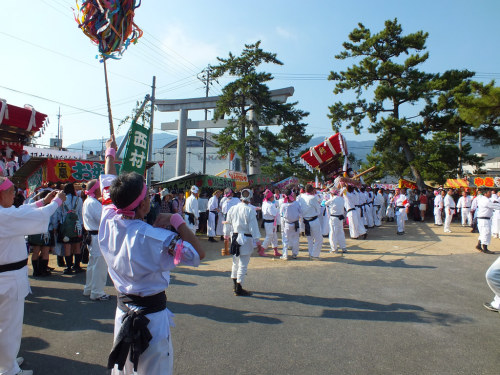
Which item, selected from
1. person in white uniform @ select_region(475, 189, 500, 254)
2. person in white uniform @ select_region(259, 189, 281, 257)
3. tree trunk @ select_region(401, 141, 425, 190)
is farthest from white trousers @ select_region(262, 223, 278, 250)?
tree trunk @ select_region(401, 141, 425, 190)

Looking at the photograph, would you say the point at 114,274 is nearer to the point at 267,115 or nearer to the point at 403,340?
the point at 403,340

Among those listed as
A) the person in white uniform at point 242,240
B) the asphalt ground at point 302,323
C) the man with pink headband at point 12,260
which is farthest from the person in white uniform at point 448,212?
the man with pink headband at point 12,260

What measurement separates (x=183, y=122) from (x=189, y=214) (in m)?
14.1

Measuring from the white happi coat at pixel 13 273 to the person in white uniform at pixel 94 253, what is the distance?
209 cm

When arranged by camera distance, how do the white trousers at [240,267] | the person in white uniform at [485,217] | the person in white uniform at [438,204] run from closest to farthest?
1. the white trousers at [240,267]
2. the person in white uniform at [485,217]
3. the person in white uniform at [438,204]

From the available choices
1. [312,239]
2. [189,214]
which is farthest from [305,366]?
[189,214]

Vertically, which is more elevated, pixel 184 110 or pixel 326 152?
pixel 184 110

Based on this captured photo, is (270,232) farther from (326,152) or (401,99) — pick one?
(401,99)

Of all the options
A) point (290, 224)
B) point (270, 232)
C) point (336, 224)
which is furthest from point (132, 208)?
point (336, 224)

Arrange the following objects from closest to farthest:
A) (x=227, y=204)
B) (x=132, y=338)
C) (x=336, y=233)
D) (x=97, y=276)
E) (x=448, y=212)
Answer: (x=132, y=338) < (x=97, y=276) < (x=336, y=233) < (x=227, y=204) < (x=448, y=212)

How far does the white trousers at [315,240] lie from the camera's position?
8008 millimetres

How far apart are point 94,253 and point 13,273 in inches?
90.4

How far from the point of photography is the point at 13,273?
9.55ft

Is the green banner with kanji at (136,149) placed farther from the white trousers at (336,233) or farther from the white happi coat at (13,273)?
the white trousers at (336,233)
